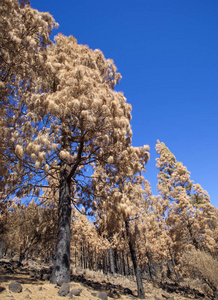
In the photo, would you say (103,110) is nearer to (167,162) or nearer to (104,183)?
(104,183)

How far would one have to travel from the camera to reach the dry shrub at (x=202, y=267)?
12.6 metres

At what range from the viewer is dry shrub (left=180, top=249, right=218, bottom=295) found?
41.3 ft

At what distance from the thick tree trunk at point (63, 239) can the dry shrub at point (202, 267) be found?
11448 mm

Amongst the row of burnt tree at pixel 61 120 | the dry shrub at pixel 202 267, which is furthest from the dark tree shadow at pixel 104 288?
the dry shrub at pixel 202 267

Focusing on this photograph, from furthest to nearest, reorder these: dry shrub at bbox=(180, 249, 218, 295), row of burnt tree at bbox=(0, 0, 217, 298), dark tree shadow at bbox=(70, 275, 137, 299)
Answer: dry shrub at bbox=(180, 249, 218, 295), dark tree shadow at bbox=(70, 275, 137, 299), row of burnt tree at bbox=(0, 0, 217, 298)

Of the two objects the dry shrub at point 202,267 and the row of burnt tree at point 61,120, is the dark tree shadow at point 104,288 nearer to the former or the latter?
the row of burnt tree at point 61,120

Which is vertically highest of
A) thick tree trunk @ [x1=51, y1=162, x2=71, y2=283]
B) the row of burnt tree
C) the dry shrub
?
the row of burnt tree

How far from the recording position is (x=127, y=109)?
7004 mm

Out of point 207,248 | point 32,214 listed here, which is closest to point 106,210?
point 32,214

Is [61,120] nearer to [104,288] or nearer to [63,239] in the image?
[63,239]

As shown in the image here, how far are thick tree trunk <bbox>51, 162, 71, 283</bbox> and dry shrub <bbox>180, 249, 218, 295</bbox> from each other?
451 inches

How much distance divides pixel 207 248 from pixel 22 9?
21.9m

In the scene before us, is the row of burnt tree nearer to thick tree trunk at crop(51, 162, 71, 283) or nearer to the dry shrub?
thick tree trunk at crop(51, 162, 71, 283)

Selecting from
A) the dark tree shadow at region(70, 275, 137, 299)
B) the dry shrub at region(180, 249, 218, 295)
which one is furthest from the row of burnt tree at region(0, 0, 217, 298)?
the dry shrub at region(180, 249, 218, 295)
